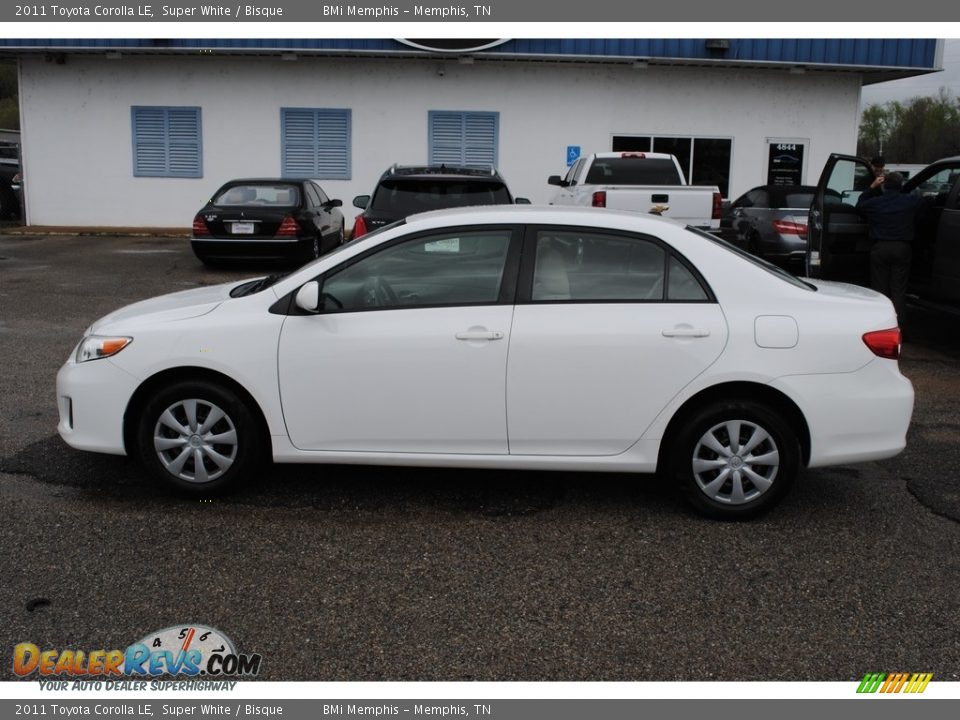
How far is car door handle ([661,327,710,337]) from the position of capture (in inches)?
189

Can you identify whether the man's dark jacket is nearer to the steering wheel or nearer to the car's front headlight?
the steering wheel

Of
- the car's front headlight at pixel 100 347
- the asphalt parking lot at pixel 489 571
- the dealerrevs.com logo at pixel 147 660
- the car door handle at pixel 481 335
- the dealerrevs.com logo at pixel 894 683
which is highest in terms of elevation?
the car door handle at pixel 481 335

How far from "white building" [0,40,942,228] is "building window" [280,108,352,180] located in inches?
1.2

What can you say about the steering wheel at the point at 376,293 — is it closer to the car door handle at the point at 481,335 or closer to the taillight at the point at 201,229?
the car door handle at the point at 481,335

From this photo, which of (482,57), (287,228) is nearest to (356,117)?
(482,57)

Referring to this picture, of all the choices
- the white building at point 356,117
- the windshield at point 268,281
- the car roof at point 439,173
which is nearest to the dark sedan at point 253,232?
the car roof at point 439,173

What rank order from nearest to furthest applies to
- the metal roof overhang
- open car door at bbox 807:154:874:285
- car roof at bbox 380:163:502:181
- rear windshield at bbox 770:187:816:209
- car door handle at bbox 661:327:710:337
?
car door handle at bbox 661:327:710:337, open car door at bbox 807:154:874:285, car roof at bbox 380:163:502:181, rear windshield at bbox 770:187:816:209, the metal roof overhang

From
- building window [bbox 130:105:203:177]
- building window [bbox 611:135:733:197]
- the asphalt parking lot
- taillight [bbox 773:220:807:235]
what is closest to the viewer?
the asphalt parking lot

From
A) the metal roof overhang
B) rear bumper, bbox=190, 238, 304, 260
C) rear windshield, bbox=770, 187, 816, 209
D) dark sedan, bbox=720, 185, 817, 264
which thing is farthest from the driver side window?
the metal roof overhang

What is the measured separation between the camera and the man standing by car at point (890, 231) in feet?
30.0

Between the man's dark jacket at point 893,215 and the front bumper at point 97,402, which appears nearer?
the front bumper at point 97,402

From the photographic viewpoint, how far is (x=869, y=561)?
4.52 metres

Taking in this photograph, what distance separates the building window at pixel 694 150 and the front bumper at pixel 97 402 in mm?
17201

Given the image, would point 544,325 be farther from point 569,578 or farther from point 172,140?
point 172,140
